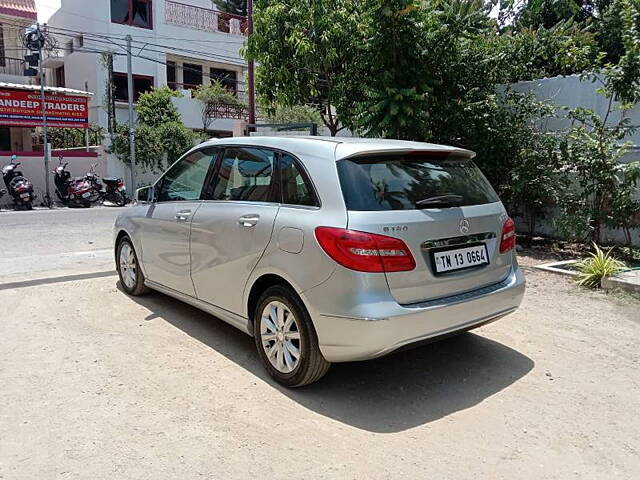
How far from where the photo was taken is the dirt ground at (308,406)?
292cm

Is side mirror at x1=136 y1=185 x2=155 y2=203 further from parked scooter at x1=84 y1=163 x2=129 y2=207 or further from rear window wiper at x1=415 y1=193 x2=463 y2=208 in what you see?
parked scooter at x1=84 y1=163 x2=129 y2=207

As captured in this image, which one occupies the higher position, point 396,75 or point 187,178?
point 396,75

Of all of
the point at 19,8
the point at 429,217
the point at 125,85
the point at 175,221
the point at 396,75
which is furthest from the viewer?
the point at 125,85

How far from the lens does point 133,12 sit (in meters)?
27.2

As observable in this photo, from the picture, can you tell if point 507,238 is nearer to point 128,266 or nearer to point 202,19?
point 128,266

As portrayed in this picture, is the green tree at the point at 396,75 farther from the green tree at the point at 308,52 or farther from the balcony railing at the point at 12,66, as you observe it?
the balcony railing at the point at 12,66

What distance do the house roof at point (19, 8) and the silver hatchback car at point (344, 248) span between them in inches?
Answer: 949

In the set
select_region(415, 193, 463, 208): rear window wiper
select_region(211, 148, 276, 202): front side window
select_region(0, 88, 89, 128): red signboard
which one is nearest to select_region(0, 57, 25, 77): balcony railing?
select_region(0, 88, 89, 128): red signboard

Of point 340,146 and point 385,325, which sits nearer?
point 385,325

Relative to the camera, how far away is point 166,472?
2.82 meters

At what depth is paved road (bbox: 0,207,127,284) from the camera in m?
7.38

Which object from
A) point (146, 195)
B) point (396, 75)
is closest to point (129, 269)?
point (146, 195)

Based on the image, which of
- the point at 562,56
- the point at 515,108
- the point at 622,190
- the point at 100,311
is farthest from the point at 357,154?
Answer: the point at 562,56

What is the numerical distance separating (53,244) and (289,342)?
7.48 metres
